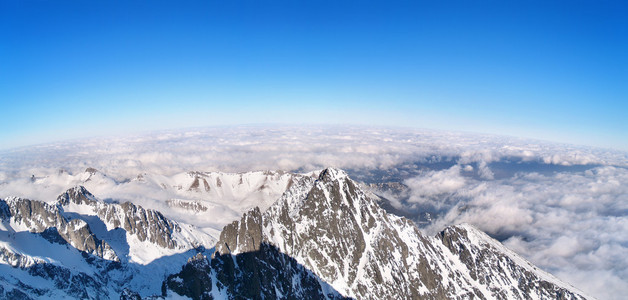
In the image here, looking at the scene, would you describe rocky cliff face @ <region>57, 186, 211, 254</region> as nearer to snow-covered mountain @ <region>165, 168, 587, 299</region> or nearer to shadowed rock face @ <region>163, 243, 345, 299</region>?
snow-covered mountain @ <region>165, 168, 587, 299</region>

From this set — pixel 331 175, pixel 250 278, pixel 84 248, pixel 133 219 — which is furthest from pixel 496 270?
pixel 133 219

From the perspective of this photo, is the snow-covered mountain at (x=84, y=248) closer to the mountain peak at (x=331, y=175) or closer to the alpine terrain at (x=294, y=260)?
the alpine terrain at (x=294, y=260)

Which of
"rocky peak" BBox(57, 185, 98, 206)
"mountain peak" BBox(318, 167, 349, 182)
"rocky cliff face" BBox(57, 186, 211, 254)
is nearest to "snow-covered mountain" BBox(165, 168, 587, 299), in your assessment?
"mountain peak" BBox(318, 167, 349, 182)

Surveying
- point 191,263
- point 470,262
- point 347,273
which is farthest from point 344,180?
point 470,262

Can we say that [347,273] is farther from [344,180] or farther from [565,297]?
[565,297]

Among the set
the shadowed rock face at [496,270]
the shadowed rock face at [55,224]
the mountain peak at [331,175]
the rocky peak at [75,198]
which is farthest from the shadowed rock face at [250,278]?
the rocky peak at [75,198]
